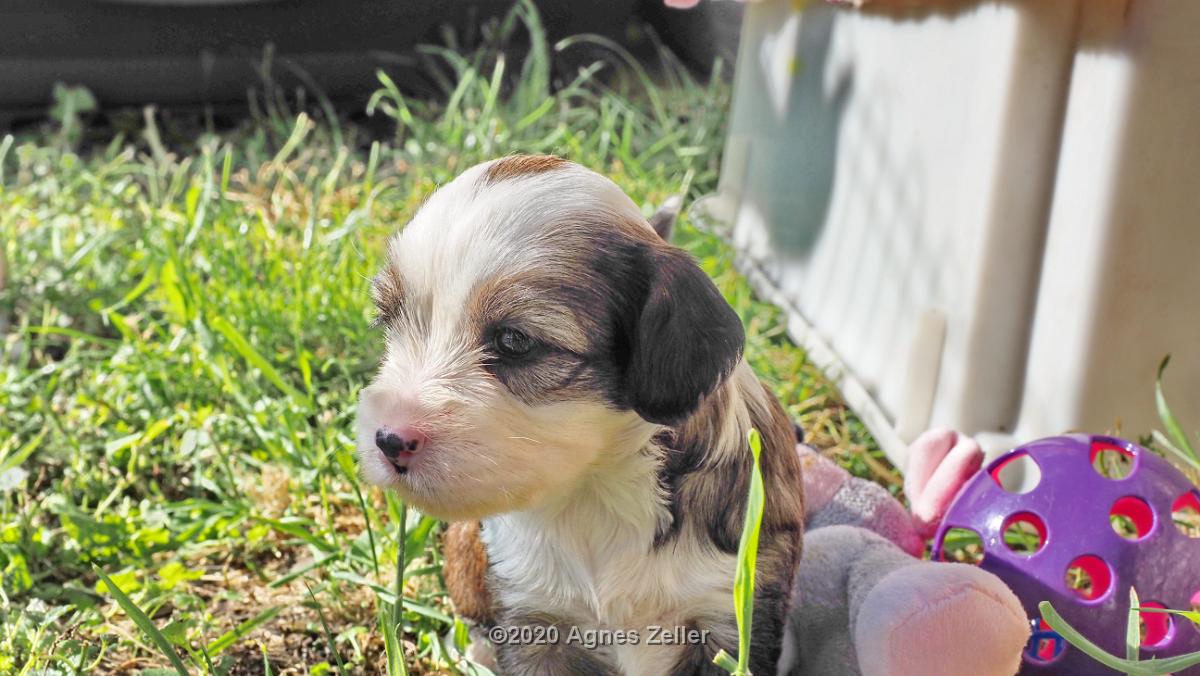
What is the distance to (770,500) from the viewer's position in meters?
1.84

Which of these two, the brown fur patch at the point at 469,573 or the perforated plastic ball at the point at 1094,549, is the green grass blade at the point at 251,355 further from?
the perforated plastic ball at the point at 1094,549

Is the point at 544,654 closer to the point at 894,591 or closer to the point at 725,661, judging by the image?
the point at 725,661

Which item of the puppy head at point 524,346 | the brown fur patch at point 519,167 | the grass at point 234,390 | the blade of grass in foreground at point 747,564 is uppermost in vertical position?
the brown fur patch at point 519,167

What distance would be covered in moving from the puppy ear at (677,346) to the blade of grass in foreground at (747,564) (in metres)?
0.12

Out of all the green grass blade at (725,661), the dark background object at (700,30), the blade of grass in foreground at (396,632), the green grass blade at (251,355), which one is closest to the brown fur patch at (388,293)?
the blade of grass in foreground at (396,632)

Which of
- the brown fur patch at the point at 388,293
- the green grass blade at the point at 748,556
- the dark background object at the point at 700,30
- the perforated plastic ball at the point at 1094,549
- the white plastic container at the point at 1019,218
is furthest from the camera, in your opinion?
the dark background object at the point at 700,30

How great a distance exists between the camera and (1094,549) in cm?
205

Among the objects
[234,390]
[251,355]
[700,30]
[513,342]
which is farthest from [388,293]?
[700,30]

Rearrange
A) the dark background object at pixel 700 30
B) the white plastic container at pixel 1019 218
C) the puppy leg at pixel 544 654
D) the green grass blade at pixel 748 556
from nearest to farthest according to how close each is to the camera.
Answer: the green grass blade at pixel 748 556 → the puppy leg at pixel 544 654 → the white plastic container at pixel 1019 218 → the dark background object at pixel 700 30

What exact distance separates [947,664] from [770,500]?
34cm

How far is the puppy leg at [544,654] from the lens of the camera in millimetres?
1864

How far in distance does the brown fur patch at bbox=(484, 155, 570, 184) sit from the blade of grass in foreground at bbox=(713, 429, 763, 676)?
0.50 metres

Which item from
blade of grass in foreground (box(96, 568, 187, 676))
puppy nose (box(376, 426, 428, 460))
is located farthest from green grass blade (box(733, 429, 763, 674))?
blade of grass in foreground (box(96, 568, 187, 676))

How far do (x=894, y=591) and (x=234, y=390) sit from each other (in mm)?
1732
